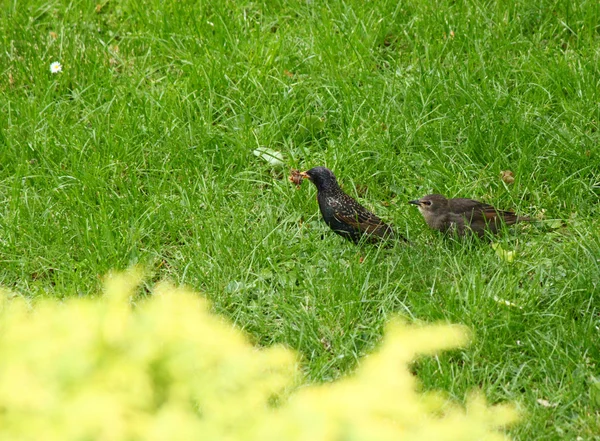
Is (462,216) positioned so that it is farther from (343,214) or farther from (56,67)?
(56,67)

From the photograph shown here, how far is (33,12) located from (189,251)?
3.30 meters

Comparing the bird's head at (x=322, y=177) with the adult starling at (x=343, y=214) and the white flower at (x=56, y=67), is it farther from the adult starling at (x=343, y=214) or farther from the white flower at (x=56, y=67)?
the white flower at (x=56, y=67)

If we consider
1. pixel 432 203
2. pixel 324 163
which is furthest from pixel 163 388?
pixel 324 163

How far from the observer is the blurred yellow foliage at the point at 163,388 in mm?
1865

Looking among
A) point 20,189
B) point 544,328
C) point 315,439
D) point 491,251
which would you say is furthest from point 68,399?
point 20,189

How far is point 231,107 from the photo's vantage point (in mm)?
6219

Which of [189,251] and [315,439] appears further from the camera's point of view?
[189,251]

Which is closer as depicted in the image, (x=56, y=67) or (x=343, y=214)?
(x=343, y=214)

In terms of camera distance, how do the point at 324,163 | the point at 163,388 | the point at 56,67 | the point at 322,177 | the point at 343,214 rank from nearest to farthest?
the point at 163,388, the point at 343,214, the point at 322,177, the point at 324,163, the point at 56,67

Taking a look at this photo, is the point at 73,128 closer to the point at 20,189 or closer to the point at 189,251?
the point at 20,189

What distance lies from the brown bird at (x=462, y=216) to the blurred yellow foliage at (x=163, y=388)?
270cm

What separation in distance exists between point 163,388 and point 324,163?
3.79 metres

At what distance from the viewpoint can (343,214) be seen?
5117mm

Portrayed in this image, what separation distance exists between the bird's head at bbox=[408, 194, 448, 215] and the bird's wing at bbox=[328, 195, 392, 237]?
0.77 feet
